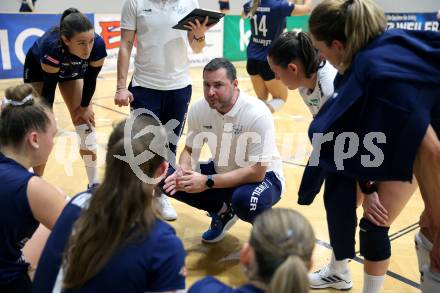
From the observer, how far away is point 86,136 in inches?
139

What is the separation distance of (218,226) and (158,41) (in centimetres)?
130

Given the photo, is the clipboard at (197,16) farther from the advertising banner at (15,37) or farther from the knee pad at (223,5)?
the knee pad at (223,5)

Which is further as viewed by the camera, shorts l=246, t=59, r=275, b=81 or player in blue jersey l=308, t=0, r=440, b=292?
shorts l=246, t=59, r=275, b=81

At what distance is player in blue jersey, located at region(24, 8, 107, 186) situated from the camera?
294cm

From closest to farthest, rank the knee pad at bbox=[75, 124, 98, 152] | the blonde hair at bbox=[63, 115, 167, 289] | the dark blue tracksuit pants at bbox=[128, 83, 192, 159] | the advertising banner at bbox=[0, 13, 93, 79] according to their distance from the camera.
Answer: the blonde hair at bbox=[63, 115, 167, 289]
the dark blue tracksuit pants at bbox=[128, 83, 192, 159]
the knee pad at bbox=[75, 124, 98, 152]
the advertising banner at bbox=[0, 13, 93, 79]

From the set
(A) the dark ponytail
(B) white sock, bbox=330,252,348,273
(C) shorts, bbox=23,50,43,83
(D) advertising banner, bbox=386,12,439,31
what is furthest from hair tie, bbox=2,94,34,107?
(D) advertising banner, bbox=386,12,439,31

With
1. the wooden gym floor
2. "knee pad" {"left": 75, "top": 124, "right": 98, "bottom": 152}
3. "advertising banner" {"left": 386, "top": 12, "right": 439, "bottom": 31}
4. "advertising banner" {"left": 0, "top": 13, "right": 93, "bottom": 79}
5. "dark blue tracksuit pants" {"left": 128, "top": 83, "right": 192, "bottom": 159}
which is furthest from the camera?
"advertising banner" {"left": 386, "top": 12, "right": 439, "bottom": 31}

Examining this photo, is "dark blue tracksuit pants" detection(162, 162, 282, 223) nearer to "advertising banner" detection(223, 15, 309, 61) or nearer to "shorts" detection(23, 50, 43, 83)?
"shorts" detection(23, 50, 43, 83)

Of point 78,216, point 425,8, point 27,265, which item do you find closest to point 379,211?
point 78,216

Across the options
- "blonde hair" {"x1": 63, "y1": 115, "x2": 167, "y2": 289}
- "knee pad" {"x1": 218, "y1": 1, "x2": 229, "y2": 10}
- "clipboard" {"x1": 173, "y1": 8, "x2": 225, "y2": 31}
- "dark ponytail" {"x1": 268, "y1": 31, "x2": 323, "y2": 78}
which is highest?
"clipboard" {"x1": 173, "y1": 8, "x2": 225, "y2": 31}

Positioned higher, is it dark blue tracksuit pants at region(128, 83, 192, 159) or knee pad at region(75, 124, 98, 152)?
dark blue tracksuit pants at region(128, 83, 192, 159)

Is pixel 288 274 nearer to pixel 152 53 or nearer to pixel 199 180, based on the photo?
pixel 199 180

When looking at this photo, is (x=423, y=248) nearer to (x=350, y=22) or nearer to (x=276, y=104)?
(x=350, y=22)

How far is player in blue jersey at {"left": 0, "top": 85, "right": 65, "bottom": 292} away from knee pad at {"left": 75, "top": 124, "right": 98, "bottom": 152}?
1.60 metres
